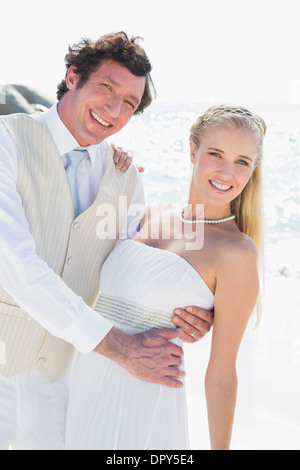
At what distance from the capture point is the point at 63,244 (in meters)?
1.92

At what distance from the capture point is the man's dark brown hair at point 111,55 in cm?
204

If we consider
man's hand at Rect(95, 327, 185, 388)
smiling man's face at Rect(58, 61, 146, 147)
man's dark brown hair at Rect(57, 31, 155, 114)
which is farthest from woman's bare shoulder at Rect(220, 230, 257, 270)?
man's dark brown hair at Rect(57, 31, 155, 114)

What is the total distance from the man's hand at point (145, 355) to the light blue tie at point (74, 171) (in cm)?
50

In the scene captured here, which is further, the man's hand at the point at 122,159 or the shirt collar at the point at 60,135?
the man's hand at the point at 122,159

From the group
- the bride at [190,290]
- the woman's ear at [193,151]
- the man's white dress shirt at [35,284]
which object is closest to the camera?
the man's white dress shirt at [35,284]

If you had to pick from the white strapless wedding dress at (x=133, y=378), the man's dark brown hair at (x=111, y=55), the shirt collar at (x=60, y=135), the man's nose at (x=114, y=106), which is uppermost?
the man's dark brown hair at (x=111, y=55)

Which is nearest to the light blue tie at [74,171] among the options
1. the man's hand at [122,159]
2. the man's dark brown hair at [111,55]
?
the man's hand at [122,159]

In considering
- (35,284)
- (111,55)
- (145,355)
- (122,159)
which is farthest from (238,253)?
(111,55)

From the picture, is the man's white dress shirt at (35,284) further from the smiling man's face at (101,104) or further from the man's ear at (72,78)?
the man's ear at (72,78)

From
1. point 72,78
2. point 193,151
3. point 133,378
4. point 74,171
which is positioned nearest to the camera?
point 133,378

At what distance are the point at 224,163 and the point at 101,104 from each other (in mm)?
506

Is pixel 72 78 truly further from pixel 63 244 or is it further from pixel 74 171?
pixel 63 244
